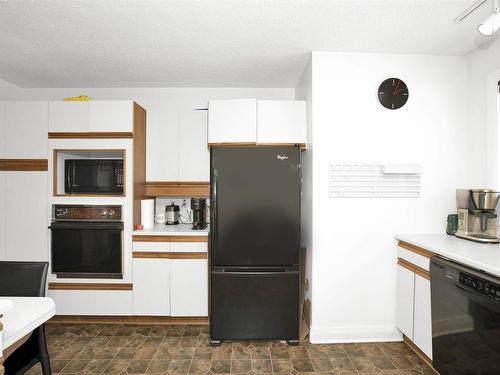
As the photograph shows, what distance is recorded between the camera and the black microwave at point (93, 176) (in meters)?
2.96

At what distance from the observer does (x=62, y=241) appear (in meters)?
2.90

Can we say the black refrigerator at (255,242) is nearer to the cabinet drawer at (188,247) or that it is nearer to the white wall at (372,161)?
the white wall at (372,161)

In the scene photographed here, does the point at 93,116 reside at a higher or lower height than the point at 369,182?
higher

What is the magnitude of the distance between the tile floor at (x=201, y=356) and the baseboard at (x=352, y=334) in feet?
0.16

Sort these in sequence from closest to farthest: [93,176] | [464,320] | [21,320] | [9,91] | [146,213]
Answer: [21,320] → [464,320] → [93,176] → [146,213] → [9,91]

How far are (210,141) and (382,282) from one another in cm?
197

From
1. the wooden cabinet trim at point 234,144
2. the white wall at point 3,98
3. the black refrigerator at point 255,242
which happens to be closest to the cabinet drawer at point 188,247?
the black refrigerator at point 255,242

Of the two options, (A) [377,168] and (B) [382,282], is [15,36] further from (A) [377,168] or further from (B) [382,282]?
(B) [382,282]

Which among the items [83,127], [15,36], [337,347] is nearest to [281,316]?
[337,347]

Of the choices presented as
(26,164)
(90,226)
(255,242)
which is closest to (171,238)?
(90,226)

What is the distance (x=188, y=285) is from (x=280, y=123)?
1784 millimetres

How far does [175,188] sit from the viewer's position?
3252mm

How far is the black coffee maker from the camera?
10.2ft

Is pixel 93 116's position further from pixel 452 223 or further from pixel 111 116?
pixel 452 223
